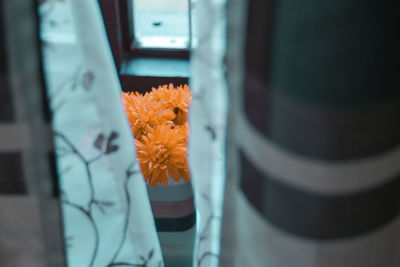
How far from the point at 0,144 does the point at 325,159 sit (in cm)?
37

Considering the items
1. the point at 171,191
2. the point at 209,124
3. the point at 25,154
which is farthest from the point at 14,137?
the point at 171,191

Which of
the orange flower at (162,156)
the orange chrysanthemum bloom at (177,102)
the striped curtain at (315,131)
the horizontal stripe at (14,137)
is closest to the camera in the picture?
the striped curtain at (315,131)

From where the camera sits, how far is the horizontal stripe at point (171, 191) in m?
0.75

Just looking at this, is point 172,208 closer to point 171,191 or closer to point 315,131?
point 171,191

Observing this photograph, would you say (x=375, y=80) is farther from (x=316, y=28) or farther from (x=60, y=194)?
(x=60, y=194)

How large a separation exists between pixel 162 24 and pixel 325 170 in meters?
1.16

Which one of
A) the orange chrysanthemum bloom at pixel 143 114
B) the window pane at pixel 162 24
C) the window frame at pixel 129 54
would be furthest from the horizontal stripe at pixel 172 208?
the window pane at pixel 162 24

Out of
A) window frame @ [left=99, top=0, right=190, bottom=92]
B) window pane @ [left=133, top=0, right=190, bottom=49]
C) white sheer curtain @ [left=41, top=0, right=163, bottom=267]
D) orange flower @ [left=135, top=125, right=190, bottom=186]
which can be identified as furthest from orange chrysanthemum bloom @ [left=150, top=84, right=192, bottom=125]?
window pane @ [left=133, top=0, right=190, bottom=49]

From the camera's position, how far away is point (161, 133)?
2.34ft

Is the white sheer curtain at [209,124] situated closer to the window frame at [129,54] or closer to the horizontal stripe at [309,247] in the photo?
the horizontal stripe at [309,247]

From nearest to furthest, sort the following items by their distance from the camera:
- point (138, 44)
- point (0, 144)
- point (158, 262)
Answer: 1. point (0, 144)
2. point (158, 262)
3. point (138, 44)

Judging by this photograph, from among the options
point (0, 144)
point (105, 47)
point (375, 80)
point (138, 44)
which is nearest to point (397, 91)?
point (375, 80)

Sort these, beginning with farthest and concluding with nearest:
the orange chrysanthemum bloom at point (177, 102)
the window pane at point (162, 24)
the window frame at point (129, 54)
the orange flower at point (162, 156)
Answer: the window pane at point (162, 24)
the window frame at point (129, 54)
the orange chrysanthemum bloom at point (177, 102)
the orange flower at point (162, 156)

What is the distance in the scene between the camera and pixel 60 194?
53 centimetres
